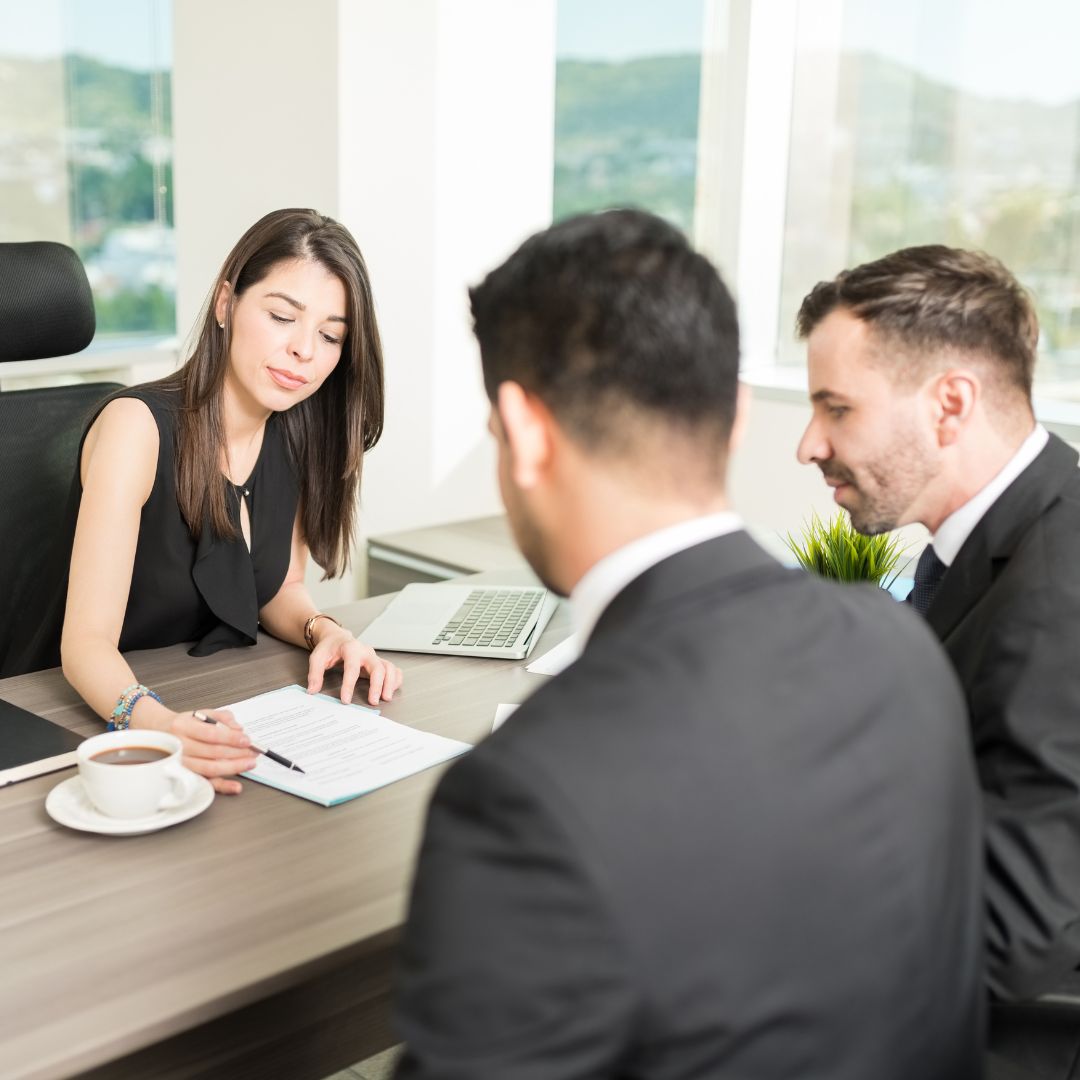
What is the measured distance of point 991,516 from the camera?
4.33ft

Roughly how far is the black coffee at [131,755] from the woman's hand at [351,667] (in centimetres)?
36

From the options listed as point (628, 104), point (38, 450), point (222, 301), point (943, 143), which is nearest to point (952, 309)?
point (222, 301)

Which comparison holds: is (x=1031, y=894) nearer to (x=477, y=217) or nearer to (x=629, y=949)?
(x=629, y=949)

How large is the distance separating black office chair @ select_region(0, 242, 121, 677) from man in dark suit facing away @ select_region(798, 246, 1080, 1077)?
3.93ft

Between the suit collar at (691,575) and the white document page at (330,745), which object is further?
the white document page at (330,745)

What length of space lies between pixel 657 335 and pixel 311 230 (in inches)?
48.6

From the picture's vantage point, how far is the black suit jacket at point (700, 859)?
661 millimetres

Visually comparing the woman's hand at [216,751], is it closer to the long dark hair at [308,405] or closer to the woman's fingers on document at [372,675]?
the woman's fingers on document at [372,675]

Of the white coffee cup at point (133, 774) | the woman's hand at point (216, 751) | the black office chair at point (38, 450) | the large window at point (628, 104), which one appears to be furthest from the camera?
the large window at point (628, 104)

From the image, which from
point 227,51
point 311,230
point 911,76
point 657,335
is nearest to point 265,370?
point 311,230

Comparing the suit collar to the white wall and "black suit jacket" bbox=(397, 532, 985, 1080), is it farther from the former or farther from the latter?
the white wall

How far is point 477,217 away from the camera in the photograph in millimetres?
3293

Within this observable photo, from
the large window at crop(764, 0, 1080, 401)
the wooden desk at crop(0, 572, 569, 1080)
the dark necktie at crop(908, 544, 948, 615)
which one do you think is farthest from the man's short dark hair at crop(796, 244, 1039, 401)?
the large window at crop(764, 0, 1080, 401)

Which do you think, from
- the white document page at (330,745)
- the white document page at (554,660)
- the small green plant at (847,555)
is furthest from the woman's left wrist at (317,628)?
the small green plant at (847,555)
